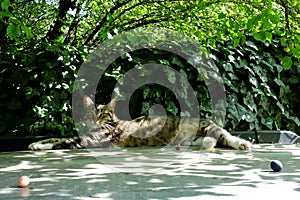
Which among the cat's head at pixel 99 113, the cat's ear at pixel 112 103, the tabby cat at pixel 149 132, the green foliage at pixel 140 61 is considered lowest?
the tabby cat at pixel 149 132

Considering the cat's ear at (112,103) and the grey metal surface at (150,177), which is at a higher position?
the cat's ear at (112,103)

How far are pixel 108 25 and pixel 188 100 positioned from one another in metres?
1.41

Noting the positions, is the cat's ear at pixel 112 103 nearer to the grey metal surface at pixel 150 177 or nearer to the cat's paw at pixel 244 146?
the grey metal surface at pixel 150 177

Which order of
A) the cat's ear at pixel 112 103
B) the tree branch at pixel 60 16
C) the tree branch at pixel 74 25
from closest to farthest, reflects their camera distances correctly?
the cat's ear at pixel 112 103
the tree branch at pixel 60 16
the tree branch at pixel 74 25

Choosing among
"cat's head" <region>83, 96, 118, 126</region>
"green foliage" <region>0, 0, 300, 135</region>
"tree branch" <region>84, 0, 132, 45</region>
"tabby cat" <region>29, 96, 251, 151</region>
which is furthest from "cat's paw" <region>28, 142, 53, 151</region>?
"tree branch" <region>84, 0, 132, 45</region>

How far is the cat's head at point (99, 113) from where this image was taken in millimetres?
4516

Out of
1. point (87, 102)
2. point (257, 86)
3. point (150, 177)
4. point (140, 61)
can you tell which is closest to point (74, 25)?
point (140, 61)

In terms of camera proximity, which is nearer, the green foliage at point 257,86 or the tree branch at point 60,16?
the tree branch at point 60,16

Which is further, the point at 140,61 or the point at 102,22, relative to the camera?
the point at 102,22

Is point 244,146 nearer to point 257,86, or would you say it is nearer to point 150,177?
point 257,86

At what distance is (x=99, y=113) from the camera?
4562 millimetres

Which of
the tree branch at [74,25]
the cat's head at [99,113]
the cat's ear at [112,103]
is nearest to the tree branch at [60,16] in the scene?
the tree branch at [74,25]

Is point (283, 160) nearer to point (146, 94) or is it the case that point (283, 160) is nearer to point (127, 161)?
point (127, 161)

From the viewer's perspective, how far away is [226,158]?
10.5ft
